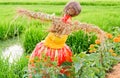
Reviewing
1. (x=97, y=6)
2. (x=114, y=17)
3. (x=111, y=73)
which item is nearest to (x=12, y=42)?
(x=114, y=17)

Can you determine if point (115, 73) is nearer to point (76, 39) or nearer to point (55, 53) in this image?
point (76, 39)

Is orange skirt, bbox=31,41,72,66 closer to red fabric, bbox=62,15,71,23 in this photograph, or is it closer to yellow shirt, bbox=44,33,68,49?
yellow shirt, bbox=44,33,68,49

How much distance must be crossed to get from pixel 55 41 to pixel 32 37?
2823 mm

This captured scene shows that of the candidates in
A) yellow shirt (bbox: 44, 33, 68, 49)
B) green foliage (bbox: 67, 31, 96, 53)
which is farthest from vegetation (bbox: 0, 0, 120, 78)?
yellow shirt (bbox: 44, 33, 68, 49)

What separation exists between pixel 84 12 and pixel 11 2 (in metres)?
2.79

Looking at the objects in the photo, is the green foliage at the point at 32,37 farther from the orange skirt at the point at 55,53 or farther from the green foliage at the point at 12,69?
the orange skirt at the point at 55,53

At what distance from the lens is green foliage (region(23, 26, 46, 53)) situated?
22.1ft

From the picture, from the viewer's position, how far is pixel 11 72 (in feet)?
15.8

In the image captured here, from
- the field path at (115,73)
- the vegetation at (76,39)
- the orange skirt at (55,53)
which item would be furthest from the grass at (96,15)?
the orange skirt at (55,53)

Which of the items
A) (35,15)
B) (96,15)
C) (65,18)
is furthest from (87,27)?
(96,15)

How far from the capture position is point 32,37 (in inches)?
270

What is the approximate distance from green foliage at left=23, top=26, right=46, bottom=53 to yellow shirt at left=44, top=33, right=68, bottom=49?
2584mm

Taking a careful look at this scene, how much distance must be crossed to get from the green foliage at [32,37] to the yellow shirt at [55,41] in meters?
2.58

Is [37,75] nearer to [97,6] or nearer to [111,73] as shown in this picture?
[111,73]
